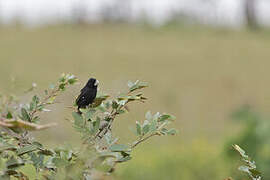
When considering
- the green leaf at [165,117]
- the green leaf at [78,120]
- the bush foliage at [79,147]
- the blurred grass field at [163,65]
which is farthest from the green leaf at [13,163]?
the blurred grass field at [163,65]

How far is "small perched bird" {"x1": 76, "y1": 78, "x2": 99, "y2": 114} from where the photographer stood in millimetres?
1190

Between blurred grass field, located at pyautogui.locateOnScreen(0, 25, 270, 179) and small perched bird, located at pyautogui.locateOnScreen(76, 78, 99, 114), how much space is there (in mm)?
6521

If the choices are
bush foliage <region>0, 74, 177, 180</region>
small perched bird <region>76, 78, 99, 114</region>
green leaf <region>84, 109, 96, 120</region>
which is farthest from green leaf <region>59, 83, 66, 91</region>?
green leaf <region>84, 109, 96, 120</region>

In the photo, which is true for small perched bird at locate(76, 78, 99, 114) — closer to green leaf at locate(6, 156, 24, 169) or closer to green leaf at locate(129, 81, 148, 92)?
green leaf at locate(129, 81, 148, 92)

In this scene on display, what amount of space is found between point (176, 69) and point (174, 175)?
8.48 m

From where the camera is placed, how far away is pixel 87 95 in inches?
47.0

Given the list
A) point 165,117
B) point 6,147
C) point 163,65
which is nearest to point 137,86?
point 165,117

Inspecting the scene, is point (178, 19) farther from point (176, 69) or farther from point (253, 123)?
point (253, 123)

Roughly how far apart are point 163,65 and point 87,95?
13.1 meters

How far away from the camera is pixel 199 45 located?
1574cm

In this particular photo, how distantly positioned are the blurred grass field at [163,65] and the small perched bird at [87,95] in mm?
6521

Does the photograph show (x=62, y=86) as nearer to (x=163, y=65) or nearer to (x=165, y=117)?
(x=165, y=117)

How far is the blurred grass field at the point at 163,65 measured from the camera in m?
10.9

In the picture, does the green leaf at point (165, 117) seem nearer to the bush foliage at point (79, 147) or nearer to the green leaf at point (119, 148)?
the bush foliage at point (79, 147)
